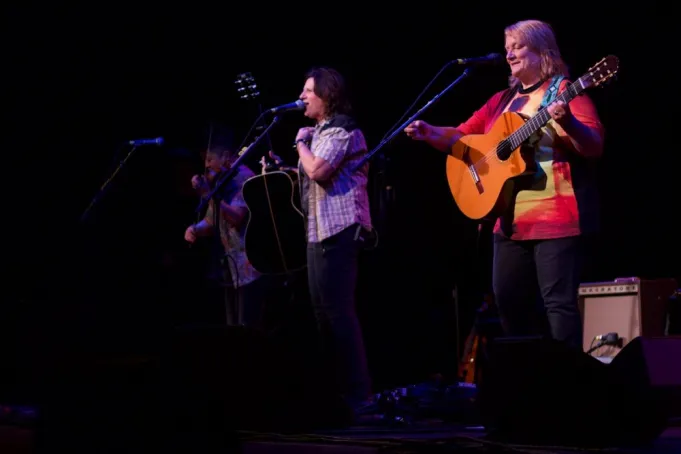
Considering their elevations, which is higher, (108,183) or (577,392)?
(108,183)

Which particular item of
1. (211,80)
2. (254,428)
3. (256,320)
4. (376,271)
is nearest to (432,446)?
(254,428)

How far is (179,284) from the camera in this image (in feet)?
19.5

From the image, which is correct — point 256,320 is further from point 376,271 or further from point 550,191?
point 550,191

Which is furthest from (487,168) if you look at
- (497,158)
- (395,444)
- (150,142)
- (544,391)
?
(150,142)

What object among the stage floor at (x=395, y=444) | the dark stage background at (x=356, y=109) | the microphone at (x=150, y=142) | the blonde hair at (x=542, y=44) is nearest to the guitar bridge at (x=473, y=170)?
the blonde hair at (x=542, y=44)

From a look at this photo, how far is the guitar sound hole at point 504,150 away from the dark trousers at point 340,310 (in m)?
0.79

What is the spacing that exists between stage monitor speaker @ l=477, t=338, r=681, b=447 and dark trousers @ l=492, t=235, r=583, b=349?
2.52ft

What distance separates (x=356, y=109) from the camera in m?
6.32

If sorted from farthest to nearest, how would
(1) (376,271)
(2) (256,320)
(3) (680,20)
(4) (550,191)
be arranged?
(1) (376,271)
(3) (680,20)
(2) (256,320)
(4) (550,191)

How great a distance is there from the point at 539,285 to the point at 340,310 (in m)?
0.97

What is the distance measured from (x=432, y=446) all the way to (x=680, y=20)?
3981 millimetres

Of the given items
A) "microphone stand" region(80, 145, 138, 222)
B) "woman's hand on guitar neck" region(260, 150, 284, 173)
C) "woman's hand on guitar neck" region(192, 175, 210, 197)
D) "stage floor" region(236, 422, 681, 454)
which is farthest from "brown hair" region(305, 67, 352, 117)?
"stage floor" region(236, 422, 681, 454)

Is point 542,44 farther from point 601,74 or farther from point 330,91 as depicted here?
point 330,91

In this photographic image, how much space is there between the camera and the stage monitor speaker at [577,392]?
2.13 m
